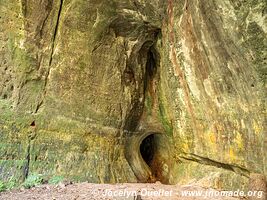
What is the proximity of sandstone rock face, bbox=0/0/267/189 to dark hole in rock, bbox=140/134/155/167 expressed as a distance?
1.32 m

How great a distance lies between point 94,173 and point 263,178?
12.2 ft

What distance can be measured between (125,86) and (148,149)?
119 inches

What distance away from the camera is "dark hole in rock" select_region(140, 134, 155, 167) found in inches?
382

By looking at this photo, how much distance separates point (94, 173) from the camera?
6.74 meters

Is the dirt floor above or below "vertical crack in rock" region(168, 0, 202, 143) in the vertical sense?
below

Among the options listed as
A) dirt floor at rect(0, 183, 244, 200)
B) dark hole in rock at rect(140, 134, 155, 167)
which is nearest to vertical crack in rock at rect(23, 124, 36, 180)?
dirt floor at rect(0, 183, 244, 200)

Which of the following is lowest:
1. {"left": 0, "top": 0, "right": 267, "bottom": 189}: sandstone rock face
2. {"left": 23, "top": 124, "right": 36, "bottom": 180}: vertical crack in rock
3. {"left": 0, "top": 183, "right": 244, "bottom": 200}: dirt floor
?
{"left": 0, "top": 183, "right": 244, "bottom": 200}: dirt floor

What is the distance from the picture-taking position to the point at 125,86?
26.3ft

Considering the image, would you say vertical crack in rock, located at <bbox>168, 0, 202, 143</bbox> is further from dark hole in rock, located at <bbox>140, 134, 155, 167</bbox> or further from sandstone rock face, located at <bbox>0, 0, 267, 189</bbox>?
dark hole in rock, located at <bbox>140, 134, 155, 167</bbox>

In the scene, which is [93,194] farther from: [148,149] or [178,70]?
[148,149]

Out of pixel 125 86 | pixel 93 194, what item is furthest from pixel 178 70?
pixel 93 194

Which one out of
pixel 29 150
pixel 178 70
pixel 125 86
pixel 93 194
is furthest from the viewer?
pixel 125 86

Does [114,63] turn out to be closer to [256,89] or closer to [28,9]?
[28,9]

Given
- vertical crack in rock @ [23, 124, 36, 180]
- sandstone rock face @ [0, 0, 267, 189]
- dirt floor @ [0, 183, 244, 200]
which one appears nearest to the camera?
dirt floor @ [0, 183, 244, 200]
